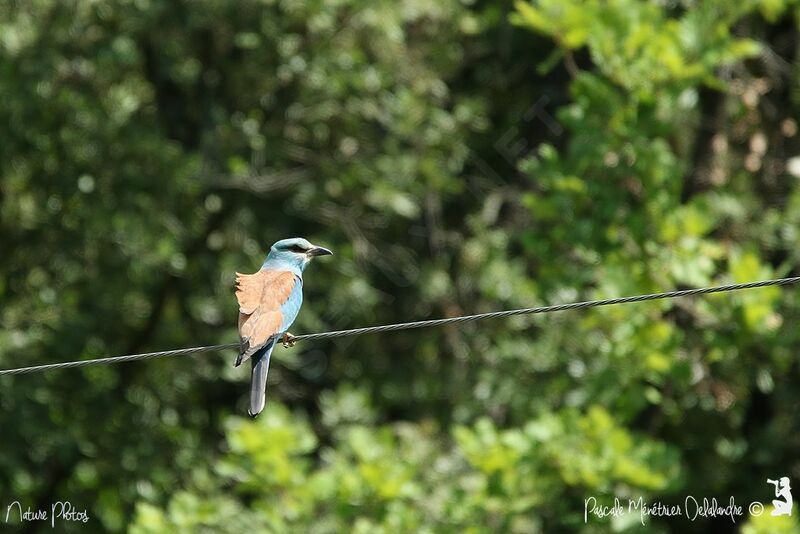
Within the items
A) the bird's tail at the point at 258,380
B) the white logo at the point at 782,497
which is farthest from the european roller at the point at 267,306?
the white logo at the point at 782,497

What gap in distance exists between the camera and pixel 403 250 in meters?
12.2

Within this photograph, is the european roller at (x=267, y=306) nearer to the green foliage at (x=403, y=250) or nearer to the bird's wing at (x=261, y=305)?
the bird's wing at (x=261, y=305)

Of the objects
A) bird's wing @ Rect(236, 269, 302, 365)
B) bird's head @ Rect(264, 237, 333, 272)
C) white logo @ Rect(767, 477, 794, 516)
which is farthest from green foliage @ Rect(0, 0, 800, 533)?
bird's wing @ Rect(236, 269, 302, 365)

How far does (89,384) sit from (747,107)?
5221 mm

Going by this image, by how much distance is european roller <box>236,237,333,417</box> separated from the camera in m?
7.23

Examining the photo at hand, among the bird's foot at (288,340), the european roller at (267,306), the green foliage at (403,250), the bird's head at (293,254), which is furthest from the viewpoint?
the green foliage at (403,250)

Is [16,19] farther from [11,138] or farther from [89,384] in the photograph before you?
[89,384]

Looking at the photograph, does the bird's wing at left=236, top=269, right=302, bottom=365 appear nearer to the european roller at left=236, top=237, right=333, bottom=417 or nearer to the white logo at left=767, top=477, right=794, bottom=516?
the european roller at left=236, top=237, right=333, bottom=417

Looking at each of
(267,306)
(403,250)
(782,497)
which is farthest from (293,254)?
(403,250)

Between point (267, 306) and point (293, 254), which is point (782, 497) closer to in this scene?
point (293, 254)

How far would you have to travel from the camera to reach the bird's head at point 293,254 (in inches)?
322

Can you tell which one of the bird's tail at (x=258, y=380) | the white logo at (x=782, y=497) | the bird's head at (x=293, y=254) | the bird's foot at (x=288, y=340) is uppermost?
the bird's foot at (x=288, y=340)

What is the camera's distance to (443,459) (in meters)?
10.3

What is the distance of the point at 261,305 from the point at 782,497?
3847 millimetres
